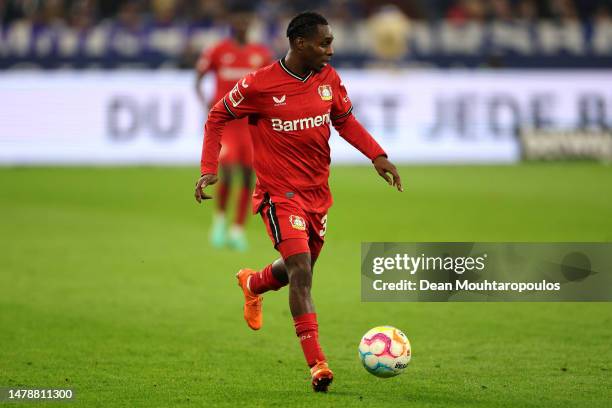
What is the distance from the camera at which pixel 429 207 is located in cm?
1546

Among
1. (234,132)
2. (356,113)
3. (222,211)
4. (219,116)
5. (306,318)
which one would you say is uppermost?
(219,116)

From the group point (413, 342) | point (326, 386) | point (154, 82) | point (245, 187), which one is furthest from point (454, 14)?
point (326, 386)

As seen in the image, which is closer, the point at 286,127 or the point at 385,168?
the point at 286,127

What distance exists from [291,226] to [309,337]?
2.28ft

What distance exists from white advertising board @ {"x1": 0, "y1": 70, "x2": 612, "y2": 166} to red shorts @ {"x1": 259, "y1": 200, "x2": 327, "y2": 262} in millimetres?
13625

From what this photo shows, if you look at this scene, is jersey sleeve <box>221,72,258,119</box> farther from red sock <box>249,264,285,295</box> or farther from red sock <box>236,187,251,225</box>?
red sock <box>236,187,251,225</box>

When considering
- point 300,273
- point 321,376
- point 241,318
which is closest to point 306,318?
point 300,273

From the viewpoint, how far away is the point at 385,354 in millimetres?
6379

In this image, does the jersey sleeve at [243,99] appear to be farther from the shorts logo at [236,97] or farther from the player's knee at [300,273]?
the player's knee at [300,273]

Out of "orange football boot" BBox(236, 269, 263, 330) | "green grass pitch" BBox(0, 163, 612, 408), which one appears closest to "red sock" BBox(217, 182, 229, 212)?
"green grass pitch" BBox(0, 163, 612, 408)

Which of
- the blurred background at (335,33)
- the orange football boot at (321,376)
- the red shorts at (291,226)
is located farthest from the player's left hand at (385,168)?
the blurred background at (335,33)

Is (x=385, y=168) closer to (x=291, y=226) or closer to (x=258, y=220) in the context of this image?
(x=291, y=226)

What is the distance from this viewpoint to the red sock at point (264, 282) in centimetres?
727

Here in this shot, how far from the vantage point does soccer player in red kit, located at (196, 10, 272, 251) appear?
40.7ft
